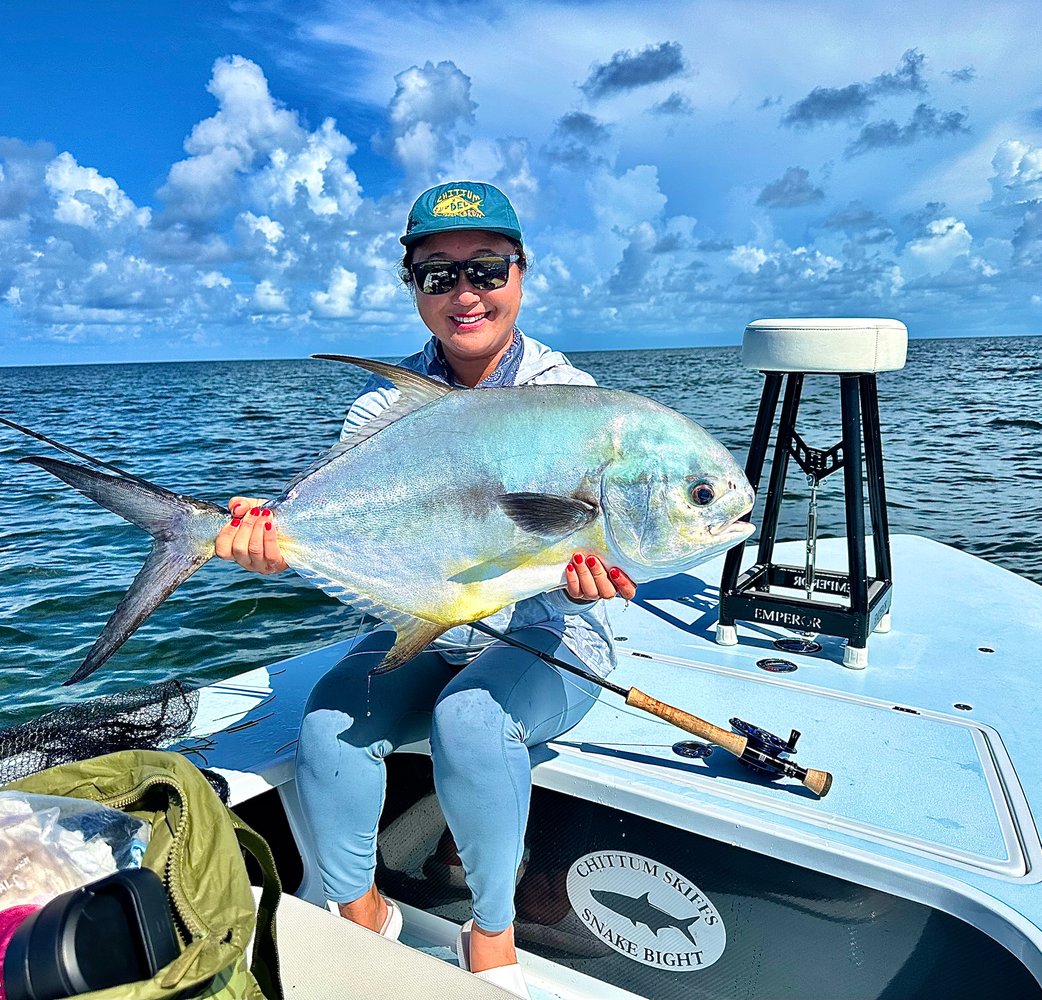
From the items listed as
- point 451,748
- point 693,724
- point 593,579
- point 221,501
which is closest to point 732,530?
point 593,579

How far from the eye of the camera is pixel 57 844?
4.26ft

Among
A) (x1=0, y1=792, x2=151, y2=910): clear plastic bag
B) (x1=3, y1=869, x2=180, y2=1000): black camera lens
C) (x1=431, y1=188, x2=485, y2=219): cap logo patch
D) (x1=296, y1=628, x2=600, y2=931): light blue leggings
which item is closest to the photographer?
(x1=3, y1=869, x2=180, y2=1000): black camera lens

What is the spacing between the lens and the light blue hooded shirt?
221cm

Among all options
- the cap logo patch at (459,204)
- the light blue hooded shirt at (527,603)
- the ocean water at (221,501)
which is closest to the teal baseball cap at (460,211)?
the cap logo patch at (459,204)

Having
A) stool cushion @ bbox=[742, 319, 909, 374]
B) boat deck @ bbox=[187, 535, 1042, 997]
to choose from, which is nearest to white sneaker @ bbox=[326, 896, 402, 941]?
boat deck @ bbox=[187, 535, 1042, 997]

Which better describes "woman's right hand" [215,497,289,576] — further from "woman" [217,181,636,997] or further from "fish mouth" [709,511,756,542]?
"fish mouth" [709,511,756,542]

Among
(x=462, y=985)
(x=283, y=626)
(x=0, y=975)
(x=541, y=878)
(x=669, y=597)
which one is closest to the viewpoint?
(x=0, y=975)

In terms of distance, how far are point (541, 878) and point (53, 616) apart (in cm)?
601

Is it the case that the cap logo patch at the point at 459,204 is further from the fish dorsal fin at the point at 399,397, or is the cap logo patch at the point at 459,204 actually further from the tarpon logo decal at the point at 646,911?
the tarpon logo decal at the point at 646,911

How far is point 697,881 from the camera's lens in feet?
6.76

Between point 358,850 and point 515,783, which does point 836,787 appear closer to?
point 515,783

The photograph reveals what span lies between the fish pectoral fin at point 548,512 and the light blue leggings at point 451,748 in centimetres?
43

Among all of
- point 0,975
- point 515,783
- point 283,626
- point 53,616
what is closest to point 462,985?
point 515,783

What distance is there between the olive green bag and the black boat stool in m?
1.97
